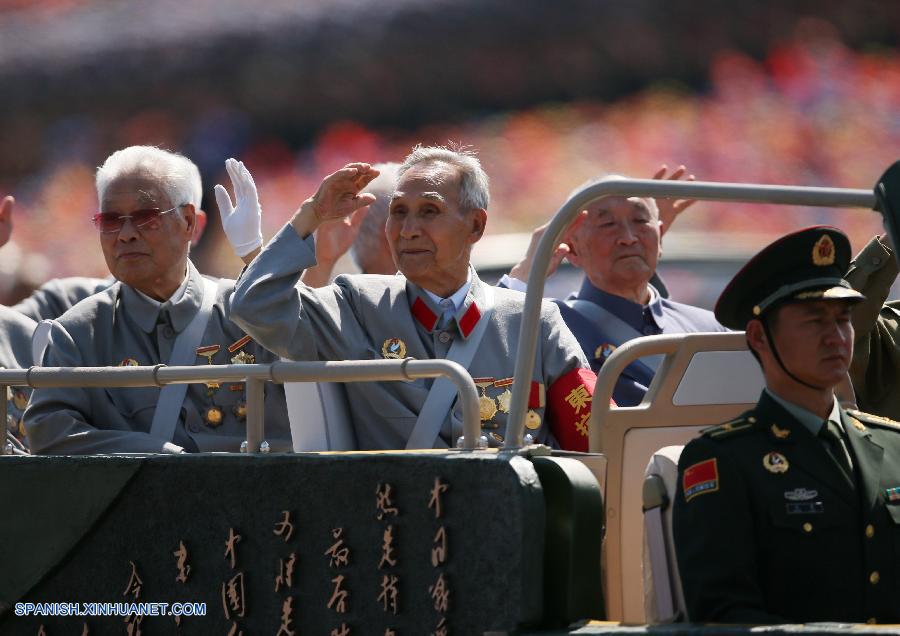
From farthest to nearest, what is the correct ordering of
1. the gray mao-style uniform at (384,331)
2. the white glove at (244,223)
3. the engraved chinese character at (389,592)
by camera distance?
the white glove at (244,223) → the gray mao-style uniform at (384,331) → the engraved chinese character at (389,592)

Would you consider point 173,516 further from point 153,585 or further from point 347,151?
point 347,151

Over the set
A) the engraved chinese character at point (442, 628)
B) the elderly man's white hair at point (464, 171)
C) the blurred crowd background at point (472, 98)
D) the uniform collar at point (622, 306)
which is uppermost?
the blurred crowd background at point (472, 98)

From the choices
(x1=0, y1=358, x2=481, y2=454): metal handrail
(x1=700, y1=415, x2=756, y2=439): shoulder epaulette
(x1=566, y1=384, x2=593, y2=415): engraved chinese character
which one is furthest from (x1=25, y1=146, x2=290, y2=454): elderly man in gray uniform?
(x1=700, y1=415, x2=756, y2=439): shoulder epaulette

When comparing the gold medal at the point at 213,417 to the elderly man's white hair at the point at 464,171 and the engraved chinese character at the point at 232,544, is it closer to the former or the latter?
the elderly man's white hair at the point at 464,171

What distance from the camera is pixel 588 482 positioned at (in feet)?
11.8

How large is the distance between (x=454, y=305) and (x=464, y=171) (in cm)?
44

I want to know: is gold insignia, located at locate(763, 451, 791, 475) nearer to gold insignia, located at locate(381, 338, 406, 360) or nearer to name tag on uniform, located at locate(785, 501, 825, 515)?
name tag on uniform, located at locate(785, 501, 825, 515)

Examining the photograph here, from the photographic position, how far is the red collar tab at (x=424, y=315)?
499 centimetres

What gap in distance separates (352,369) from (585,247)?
2626 millimetres

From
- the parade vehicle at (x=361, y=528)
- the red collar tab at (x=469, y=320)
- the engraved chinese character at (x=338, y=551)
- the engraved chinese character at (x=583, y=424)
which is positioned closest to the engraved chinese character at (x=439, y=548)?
the parade vehicle at (x=361, y=528)

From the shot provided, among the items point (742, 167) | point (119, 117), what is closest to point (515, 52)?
point (742, 167)

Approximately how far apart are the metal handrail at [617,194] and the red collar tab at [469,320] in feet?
4.66

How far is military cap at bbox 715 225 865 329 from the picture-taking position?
368cm

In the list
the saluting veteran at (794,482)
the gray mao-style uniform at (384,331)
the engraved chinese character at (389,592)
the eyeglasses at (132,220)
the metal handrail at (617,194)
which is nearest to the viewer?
the metal handrail at (617,194)
